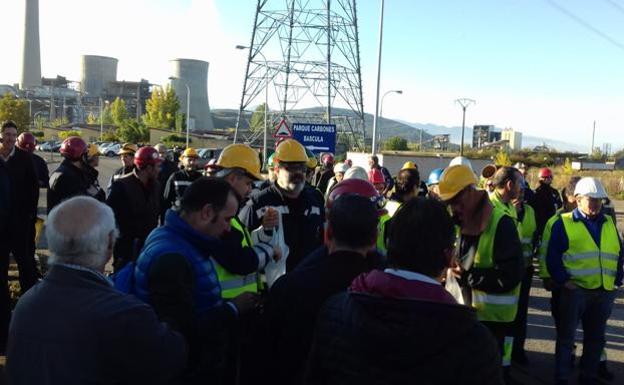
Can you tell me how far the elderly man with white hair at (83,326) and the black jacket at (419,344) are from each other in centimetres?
72

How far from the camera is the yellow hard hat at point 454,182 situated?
338 cm

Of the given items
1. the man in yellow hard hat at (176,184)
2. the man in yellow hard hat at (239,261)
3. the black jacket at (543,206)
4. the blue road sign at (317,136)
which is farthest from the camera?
the blue road sign at (317,136)

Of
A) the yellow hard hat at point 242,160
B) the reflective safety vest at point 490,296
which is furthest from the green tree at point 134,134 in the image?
the reflective safety vest at point 490,296

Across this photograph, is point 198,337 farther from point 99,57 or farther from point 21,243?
point 99,57

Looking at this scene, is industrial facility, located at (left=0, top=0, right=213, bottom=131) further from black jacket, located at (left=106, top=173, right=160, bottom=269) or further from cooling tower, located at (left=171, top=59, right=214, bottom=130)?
black jacket, located at (left=106, top=173, right=160, bottom=269)

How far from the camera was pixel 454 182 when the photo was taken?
3387 millimetres

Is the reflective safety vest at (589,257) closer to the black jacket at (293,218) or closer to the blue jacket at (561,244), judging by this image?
the blue jacket at (561,244)

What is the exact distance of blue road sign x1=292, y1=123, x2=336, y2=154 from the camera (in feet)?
44.4

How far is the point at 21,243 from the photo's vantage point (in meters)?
5.25

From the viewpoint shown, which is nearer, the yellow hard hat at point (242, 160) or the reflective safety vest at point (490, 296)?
the reflective safety vest at point (490, 296)

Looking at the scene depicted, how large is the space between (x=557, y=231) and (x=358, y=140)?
34.6 m

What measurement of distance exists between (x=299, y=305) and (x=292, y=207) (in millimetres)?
2073

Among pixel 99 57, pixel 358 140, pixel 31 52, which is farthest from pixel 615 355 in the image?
pixel 99 57

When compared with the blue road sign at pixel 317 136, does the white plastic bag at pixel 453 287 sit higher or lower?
lower
